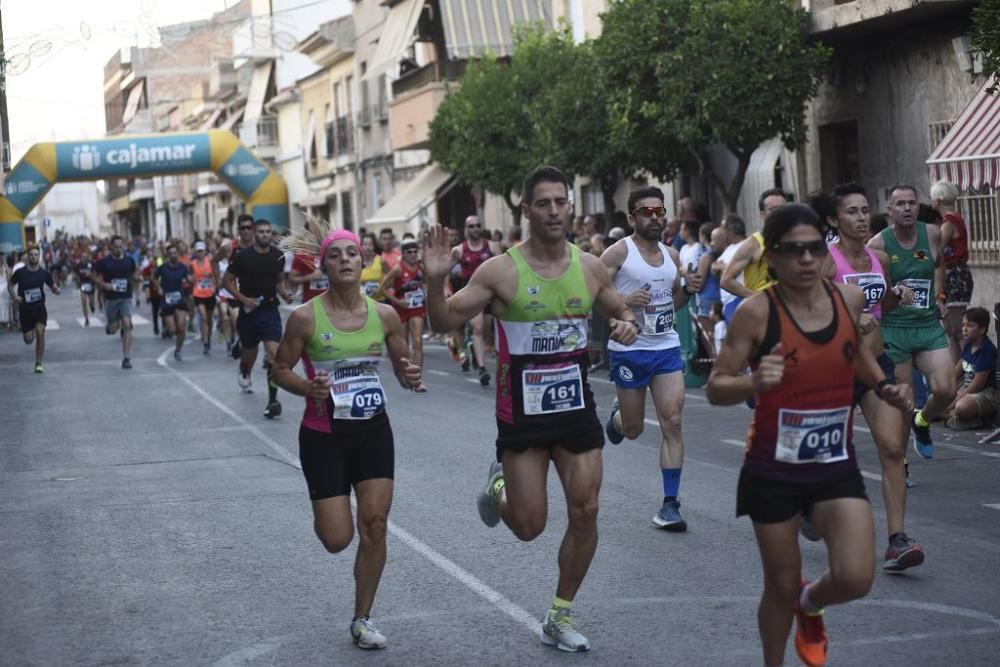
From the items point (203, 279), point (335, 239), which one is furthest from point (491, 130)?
point (335, 239)

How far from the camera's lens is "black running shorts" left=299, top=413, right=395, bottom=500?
6.79m

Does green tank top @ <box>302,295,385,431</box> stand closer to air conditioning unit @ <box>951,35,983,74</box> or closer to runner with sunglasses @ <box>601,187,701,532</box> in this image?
runner with sunglasses @ <box>601,187,701,532</box>

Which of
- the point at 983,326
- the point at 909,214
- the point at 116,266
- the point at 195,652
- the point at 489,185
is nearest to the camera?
the point at 195,652

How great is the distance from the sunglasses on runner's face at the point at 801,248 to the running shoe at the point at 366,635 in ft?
7.86

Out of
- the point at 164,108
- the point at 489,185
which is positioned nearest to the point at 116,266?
the point at 489,185

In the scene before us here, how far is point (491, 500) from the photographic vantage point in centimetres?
719

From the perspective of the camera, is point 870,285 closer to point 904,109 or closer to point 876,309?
point 876,309

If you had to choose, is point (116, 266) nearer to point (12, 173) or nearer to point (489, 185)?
point (489, 185)

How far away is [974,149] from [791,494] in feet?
40.2

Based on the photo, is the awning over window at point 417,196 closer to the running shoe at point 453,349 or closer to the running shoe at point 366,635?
the running shoe at point 453,349

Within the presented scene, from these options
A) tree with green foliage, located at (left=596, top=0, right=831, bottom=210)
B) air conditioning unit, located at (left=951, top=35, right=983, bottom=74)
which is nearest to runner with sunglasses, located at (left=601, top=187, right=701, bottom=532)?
air conditioning unit, located at (left=951, top=35, right=983, bottom=74)

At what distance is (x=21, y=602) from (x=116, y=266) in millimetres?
19079

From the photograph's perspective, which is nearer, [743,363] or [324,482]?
[743,363]

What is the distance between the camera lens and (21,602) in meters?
7.84
